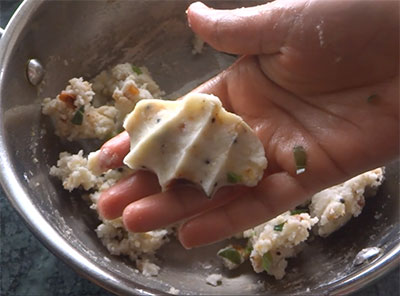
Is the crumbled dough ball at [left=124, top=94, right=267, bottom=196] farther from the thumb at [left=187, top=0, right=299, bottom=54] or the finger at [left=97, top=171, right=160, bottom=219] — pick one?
the thumb at [left=187, top=0, right=299, bottom=54]

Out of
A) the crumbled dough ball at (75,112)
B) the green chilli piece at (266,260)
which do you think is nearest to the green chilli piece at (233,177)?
the green chilli piece at (266,260)

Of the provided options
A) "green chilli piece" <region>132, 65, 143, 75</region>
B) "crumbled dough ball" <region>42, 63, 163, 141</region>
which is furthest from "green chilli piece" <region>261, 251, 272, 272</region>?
"green chilli piece" <region>132, 65, 143, 75</region>

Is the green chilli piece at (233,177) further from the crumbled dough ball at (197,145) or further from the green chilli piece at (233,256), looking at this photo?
the green chilli piece at (233,256)

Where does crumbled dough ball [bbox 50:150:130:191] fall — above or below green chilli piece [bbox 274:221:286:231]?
above

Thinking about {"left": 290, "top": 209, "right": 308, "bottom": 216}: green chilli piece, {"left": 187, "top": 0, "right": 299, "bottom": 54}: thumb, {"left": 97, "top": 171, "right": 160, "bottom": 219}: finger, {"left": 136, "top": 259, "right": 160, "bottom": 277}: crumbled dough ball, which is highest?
{"left": 187, "top": 0, "right": 299, "bottom": 54}: thumb

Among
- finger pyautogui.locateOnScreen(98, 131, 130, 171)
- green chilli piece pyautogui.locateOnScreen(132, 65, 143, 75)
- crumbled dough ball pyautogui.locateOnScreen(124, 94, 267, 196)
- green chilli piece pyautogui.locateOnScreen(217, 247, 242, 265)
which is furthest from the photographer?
green chilli piece pyautogui.locateOnScreen(132, 65, 143, 75)

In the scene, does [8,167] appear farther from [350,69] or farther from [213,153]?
[350,69]
